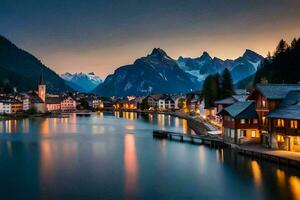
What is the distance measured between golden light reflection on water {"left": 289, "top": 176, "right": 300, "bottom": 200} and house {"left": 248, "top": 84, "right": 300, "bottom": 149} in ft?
32.7

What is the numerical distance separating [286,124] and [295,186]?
10846 millimetres

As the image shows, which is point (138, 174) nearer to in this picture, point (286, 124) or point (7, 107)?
point (286, 124)

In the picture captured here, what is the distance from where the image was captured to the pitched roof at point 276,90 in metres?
43.5

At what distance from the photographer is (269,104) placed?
4391cm

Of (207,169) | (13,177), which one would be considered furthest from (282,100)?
(13,177)

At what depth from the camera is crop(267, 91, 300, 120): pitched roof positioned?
39.0 meters

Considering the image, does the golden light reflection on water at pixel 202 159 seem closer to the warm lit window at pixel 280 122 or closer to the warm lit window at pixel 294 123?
the warm lit window at pixel 280 122

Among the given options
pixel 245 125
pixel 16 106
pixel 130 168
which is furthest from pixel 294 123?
pixel 16 106

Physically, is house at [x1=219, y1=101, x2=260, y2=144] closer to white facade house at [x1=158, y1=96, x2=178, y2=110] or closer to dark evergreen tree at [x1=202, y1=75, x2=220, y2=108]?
dark evergreen tree at [x1=202, y1=75, x2=220, y2=108]

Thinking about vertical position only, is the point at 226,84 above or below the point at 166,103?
above

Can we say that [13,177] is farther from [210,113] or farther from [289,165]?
[210,113]

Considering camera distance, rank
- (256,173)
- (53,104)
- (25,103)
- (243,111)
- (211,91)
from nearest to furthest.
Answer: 1. (256,173)
2. (243,111)
3. (211,91)
4. (25,103)
5. (53,104)

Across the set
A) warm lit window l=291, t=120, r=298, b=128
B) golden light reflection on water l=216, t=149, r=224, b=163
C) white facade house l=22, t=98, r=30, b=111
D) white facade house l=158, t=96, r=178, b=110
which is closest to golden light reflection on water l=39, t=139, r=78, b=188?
golden light reflection on water l=216, t=149, r=224, b=163

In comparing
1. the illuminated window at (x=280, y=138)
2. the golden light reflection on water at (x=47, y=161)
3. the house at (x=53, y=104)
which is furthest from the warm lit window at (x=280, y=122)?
the house at (x=53, y=104)
